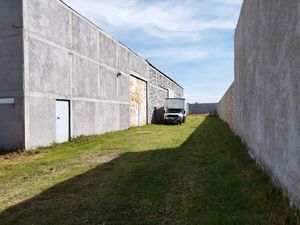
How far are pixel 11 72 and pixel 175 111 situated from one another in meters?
23.6

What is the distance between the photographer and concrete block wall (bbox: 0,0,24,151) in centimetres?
1266

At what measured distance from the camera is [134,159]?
1080 cm

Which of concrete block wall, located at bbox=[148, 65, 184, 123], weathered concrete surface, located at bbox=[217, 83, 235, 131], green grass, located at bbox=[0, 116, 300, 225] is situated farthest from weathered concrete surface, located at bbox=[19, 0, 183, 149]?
concrete block wall, located at bbox=[148, 65, 184, 123]

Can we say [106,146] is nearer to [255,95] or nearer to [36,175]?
[36,175]

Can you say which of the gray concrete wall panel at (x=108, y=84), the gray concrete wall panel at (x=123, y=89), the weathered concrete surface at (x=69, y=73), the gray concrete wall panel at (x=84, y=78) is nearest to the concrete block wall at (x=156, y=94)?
the gray concrete wall panel at (x=123, y=89)

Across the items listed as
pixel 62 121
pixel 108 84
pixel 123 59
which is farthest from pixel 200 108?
pixel 62 121

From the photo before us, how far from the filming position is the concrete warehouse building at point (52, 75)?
12.7 metres

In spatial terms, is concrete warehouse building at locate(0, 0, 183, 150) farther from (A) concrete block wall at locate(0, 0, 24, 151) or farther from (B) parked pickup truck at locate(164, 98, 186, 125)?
(B) parked pickup truck at locate(164, 98, 186, 125)

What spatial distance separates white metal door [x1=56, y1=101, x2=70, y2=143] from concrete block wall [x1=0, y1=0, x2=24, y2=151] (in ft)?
8.30

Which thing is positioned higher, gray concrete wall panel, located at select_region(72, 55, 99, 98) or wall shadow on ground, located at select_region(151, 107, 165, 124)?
gray concrete wall panel, located at select_region(72, 55, 99, 98)

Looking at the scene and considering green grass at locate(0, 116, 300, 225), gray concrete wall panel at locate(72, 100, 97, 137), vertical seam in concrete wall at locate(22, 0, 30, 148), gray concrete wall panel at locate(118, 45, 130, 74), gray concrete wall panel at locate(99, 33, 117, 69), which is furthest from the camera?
gray concrete wall panel at locate(118, 45, 130, 74)

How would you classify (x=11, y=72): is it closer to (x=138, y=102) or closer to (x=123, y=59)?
(x=123, y=59)

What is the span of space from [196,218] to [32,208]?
2888mm

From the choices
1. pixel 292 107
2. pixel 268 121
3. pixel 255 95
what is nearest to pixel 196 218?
pixel 292 107
